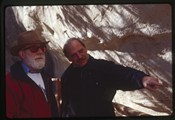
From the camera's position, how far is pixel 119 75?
2.69 metres

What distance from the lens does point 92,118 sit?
2686 millimetres

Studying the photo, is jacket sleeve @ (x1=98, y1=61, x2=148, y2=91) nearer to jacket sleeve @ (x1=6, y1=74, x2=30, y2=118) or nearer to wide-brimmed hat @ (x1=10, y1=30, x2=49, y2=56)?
wide-brimmed hat @ (x1=10, y1=30, x2=49, y2=56)

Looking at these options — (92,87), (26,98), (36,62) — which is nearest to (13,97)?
(26,98)

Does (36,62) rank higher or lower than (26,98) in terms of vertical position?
higher

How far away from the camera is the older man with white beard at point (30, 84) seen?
8.73 feet

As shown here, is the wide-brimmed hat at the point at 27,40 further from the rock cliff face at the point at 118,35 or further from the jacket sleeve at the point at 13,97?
Answer: the jacket sleeve at the point at 13,97

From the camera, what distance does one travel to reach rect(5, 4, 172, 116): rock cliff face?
2670 mm

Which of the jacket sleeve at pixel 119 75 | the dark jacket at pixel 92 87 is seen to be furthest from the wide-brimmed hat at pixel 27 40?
the jacket sleeve at pixel 119 75

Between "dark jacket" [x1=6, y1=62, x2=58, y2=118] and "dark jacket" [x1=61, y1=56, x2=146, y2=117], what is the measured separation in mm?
85

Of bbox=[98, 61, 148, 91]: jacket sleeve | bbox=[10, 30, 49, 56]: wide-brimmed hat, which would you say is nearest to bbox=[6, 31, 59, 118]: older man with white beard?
bbox=[10, 30, 49, 56]: wide-brimmed hat

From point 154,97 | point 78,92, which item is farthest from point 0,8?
point 154,97

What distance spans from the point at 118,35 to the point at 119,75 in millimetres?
245

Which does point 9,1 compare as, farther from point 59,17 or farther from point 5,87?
point 5,87

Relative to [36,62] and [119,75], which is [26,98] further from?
[119,75]
